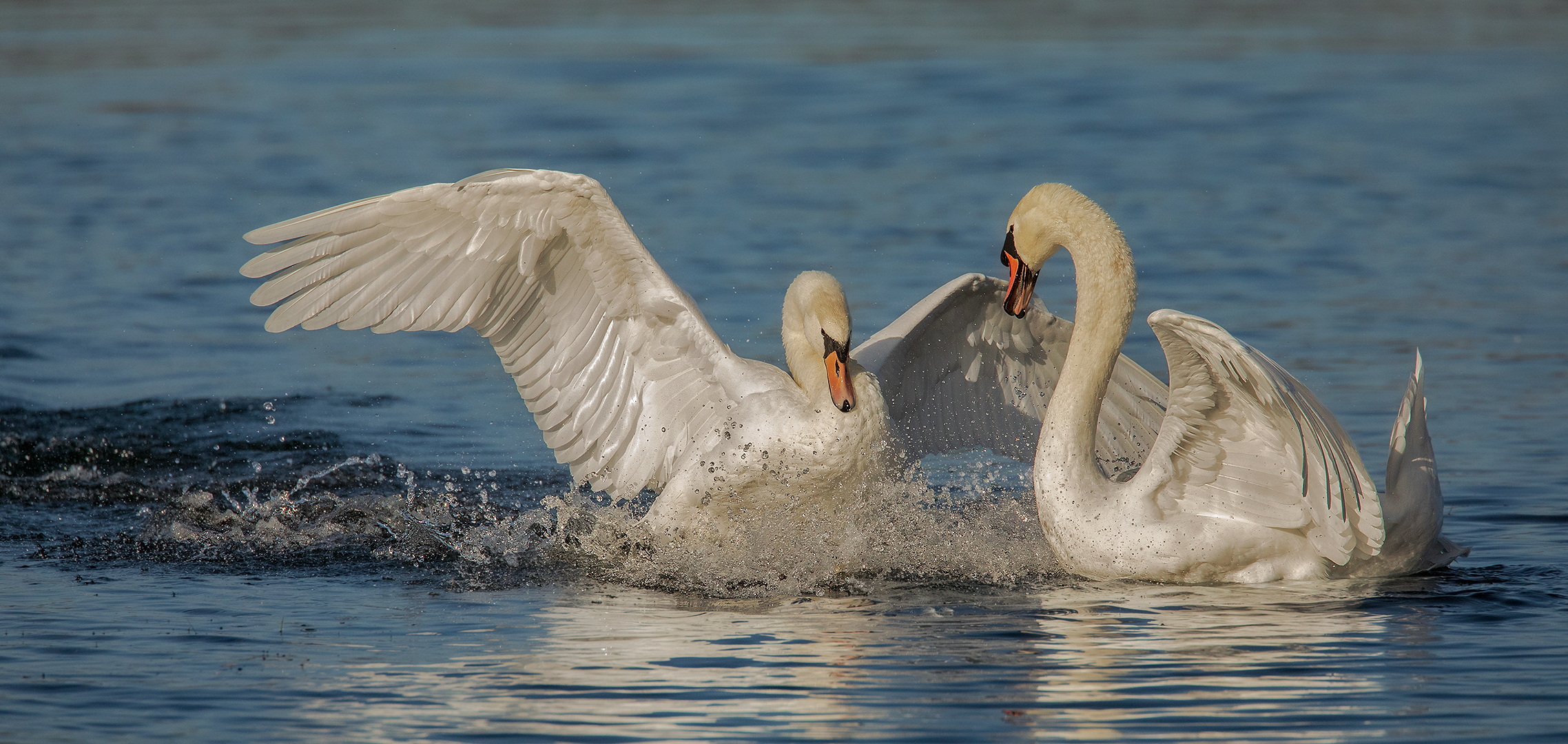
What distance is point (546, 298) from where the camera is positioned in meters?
7.79

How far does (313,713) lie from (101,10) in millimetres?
29058

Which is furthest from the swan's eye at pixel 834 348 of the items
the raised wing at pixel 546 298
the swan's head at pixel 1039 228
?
the swan's head at pixel 1039 228

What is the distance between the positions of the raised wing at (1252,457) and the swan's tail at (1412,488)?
0.16m

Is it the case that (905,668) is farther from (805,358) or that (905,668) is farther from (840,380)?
(805,358)

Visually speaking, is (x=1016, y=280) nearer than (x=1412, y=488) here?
No

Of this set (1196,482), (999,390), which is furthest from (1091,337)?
(999,390)

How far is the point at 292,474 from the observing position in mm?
9547

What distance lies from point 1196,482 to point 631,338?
2554 mm

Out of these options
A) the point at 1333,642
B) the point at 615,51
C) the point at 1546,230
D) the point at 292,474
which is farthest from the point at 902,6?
the point at 1333,642

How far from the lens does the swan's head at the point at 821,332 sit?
22.9ft

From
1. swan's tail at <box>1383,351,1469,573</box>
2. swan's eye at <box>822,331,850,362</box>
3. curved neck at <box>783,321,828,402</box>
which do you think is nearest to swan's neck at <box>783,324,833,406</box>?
curved neck at <box>783,321,828,402</box>

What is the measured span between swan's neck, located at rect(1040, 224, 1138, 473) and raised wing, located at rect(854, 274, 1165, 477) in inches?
38.2

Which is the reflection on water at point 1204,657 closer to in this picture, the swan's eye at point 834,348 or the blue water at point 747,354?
the blue water at point 747,354

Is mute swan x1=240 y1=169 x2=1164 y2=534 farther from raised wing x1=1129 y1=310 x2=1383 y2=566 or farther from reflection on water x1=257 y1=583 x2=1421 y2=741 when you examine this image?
raised wing x1=1129 y1=310 x2=1383 y2=566
